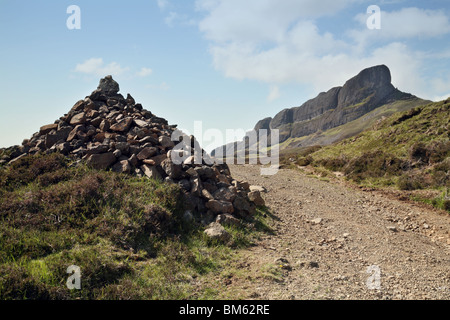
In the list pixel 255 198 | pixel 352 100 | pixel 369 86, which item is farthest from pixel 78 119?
pixel 369 86

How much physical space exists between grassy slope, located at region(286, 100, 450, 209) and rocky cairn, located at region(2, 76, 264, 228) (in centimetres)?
1025

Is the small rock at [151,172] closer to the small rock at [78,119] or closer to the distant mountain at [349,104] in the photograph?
the small rock at [78,119]

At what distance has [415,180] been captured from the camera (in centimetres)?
1495

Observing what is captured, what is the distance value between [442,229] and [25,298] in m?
13.0

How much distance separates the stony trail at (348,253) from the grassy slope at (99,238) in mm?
977

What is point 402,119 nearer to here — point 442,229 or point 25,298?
point 442,229

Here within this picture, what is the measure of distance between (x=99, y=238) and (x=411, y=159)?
64.4 ft

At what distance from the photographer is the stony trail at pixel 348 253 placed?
17.7ft

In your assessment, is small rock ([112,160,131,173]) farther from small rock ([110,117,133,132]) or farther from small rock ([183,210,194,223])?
small rock ([183,210,194,223])

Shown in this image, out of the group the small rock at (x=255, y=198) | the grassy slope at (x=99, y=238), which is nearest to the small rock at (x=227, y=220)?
the grassy slope at (x=99, y=238)

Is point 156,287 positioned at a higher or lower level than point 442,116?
lower

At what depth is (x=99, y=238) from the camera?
20.2 ft
